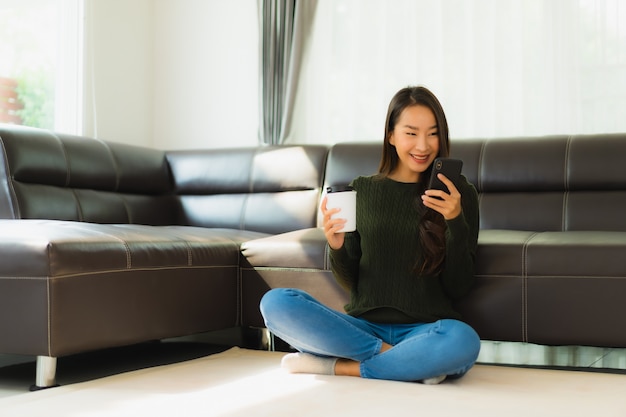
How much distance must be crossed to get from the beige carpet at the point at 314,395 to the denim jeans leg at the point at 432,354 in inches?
1.5

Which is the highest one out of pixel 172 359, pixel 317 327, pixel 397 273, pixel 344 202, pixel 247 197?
pixel 344 202

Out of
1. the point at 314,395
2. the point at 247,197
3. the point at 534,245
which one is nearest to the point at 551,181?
the point at 534,245

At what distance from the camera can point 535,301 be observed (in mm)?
2498

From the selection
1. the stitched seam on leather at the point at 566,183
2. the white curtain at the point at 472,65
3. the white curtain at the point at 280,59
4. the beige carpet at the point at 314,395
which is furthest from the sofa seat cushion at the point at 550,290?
the white curtain at the point at 280,59

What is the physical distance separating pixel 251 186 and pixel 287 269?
1.02 meters

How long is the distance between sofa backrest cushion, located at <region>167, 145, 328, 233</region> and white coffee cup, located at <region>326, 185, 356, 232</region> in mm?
1445

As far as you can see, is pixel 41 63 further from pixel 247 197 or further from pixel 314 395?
pixel 314 395

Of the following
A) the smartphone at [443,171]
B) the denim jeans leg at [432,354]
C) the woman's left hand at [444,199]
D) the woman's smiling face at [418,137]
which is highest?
the woman's smiling face at [418,137]

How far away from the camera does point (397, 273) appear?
234cm

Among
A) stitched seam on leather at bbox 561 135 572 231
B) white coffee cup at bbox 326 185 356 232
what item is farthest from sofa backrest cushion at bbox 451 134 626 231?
white coffee cup at bbox 326 185 356 232

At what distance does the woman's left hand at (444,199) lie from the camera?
2154 mm

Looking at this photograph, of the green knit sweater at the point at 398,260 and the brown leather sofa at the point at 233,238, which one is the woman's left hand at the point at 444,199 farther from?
the brown leather sofa at the point at 233,238

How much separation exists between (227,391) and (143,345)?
124 cm

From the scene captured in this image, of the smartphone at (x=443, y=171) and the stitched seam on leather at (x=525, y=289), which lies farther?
the stitched seam on leather at (x=525, y=289)
